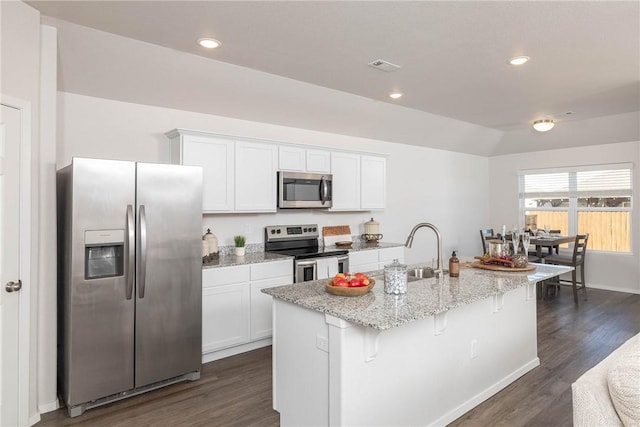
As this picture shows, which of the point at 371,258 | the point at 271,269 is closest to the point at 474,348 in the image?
the point at 271,269

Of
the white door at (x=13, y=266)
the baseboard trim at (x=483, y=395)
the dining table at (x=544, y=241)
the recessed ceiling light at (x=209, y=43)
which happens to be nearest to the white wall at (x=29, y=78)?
the white door at (x=13, y=266)

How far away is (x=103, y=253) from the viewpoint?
2.85 m

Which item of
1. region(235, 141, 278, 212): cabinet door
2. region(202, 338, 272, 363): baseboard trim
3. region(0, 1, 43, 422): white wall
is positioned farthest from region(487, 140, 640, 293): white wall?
region(0, 1, 43, 422): white wall

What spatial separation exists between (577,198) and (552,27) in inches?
199

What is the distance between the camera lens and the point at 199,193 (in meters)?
3.21

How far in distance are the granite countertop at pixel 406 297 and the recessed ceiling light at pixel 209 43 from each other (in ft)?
6.42

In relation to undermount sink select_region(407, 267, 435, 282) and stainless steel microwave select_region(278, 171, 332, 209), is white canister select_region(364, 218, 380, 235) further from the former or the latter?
undermount sink select_region(407, 267, 435, 282)

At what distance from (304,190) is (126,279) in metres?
2.32

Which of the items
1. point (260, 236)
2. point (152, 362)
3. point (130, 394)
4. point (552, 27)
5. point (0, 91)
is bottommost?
point (130, 394)

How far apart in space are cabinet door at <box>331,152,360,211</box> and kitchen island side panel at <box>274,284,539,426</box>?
245cm

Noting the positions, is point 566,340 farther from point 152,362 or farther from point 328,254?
point 152,362

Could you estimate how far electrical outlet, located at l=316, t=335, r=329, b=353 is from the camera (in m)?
2.14

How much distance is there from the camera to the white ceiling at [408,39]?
101 inches

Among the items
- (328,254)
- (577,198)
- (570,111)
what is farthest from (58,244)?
(577,198)
